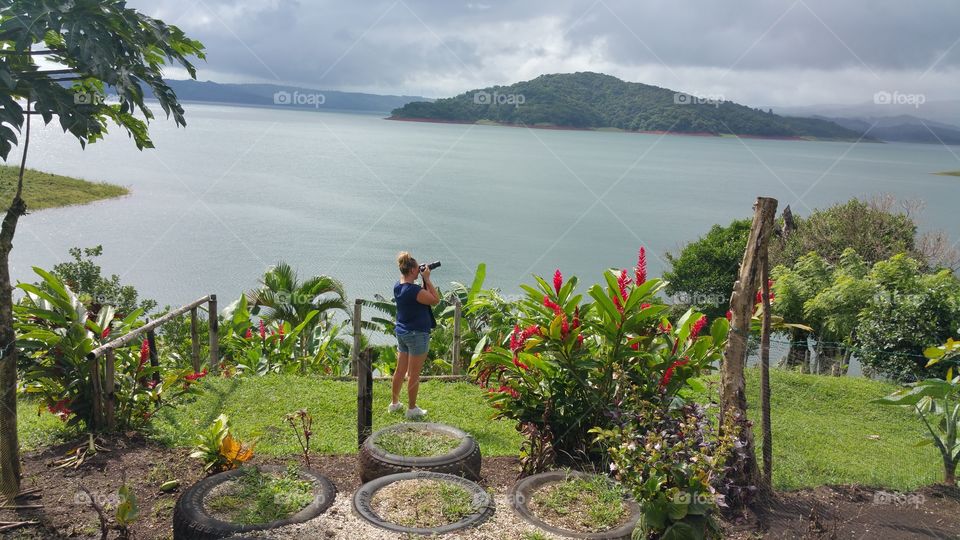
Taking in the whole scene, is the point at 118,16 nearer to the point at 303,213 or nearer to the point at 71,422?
the point at 71,422

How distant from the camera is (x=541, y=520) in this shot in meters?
4.44

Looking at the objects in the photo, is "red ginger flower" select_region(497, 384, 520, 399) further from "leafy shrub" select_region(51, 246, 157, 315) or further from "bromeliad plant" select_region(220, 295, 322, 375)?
"leafy shrub" select_region(51, 246, 157, 315)

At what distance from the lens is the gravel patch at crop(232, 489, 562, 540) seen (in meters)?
4.16

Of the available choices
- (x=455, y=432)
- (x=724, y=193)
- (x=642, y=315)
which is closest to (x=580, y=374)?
(x=642, y=315)

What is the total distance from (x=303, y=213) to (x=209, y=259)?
17.0 meters

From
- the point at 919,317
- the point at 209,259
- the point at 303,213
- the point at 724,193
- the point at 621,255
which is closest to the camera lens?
the point at 919,317

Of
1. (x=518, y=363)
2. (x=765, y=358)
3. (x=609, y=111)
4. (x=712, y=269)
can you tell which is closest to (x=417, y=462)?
(x=518, y=363)

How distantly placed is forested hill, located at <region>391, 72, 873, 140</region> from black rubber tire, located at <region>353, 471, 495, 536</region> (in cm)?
8824

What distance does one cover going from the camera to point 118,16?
366cm

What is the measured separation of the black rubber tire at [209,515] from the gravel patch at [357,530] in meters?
0.05

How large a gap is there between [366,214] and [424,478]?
5369 cm

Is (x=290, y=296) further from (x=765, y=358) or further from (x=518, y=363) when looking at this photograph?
(x=765, y=358)

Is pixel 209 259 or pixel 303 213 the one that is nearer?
pixel 209 259

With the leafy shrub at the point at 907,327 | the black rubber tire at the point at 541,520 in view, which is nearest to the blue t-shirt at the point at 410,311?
the black rubber tire at the point at 541,520
